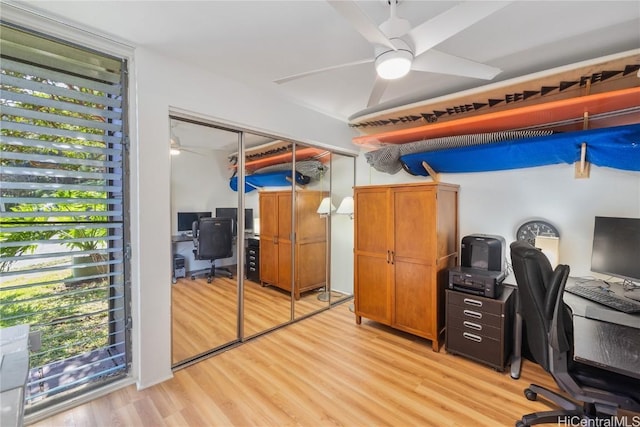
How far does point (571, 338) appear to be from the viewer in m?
1.55

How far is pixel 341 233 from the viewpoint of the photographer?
4.09 m

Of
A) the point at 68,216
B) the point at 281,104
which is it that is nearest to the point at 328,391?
the point at 68,216

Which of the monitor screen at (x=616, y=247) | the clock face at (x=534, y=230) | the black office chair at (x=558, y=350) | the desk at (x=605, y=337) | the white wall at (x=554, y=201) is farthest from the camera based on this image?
the clock face at (x=534, y=230)

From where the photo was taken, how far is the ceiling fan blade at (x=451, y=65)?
1600mm

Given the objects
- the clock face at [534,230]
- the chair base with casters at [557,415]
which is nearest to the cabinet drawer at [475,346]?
the chair base with casters at [557,415]

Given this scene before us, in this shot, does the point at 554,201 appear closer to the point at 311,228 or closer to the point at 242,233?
the point at 311,228

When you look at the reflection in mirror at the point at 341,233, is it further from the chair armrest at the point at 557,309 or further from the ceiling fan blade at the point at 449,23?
the chair armrest at the point at 557,309

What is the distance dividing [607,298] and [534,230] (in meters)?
0.83

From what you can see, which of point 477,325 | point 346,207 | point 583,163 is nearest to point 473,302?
point 477,325

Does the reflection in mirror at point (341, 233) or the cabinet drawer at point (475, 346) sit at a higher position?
the reflection in mirror at point (341, 233)

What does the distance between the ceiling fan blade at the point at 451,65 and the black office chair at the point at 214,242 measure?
2.14 metres

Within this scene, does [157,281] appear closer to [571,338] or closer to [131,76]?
[131,76]

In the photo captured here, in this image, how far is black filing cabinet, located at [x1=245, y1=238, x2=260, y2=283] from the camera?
308 centimetres

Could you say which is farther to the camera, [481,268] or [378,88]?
[481,268]
